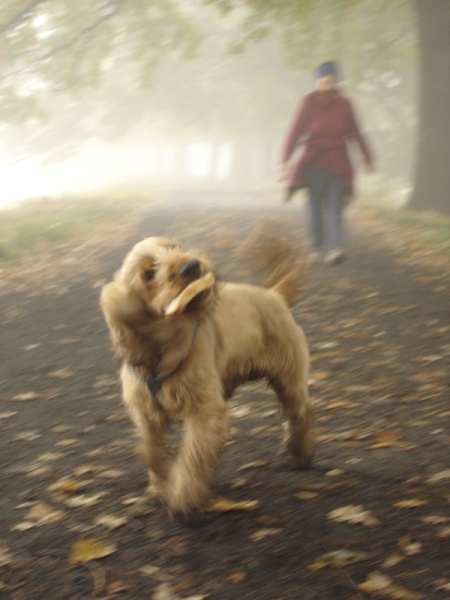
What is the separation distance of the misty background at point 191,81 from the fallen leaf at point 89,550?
40.9ft

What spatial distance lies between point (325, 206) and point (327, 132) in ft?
3.13

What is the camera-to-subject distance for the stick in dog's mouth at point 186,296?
118 inches

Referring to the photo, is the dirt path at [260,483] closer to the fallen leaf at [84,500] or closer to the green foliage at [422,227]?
the fallen leaf at [84,500]

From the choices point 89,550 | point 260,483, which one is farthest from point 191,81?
point 89,550

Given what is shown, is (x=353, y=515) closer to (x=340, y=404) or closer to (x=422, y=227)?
(x=340, y=404)

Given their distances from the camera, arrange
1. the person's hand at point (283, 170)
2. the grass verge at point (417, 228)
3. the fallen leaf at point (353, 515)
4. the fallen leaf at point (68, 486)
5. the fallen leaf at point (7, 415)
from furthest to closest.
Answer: the grass verge at point (417, 228) < the person's hand at point (283, 170) < the fallen leaf at point (7, 415) < the fallen leaf at point (68, 486) < the fallen leaf at point (353, 515)

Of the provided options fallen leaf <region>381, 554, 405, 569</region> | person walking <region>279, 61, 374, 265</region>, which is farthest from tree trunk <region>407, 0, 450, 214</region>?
fallen leaf <region>381, 554, 405, 569</region>

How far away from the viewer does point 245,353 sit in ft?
12.7

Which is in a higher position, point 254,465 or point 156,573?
point 156,573

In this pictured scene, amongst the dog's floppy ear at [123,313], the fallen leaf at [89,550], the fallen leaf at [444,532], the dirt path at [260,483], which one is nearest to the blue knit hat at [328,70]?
the dirt path at [260,483]

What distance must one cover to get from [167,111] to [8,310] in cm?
2788

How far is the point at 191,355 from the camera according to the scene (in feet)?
11.3

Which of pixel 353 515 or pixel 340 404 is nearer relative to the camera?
pixel 353 515

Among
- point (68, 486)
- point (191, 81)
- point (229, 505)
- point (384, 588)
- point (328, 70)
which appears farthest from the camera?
point (191, 81)
